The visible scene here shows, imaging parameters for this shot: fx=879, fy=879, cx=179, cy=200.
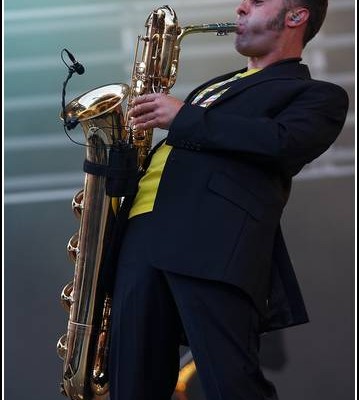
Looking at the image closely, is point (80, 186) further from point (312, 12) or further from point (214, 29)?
point (312, 12)

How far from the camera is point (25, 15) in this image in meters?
2.97

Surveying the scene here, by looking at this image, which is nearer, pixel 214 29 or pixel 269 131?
pixel 269 131

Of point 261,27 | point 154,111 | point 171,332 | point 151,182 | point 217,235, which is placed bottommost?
point 171,332

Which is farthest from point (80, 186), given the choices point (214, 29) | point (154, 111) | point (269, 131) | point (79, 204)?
point (269, 131)

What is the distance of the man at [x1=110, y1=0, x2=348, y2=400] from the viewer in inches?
73.7

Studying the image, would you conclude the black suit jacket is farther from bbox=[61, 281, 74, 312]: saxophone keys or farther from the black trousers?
bbox=[61, 281, 74, 312]: saxophone keys

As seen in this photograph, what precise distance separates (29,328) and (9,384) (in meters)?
0.20

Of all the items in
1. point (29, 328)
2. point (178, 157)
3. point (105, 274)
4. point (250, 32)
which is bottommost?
point (29, 328)

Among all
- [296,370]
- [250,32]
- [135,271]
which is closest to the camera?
[135,271]

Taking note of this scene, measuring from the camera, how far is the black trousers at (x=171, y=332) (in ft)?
6.14

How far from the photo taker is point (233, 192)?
1896 millimetres

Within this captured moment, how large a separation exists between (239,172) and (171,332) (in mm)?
401

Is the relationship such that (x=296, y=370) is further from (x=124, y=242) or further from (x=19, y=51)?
(x=19, y=51)

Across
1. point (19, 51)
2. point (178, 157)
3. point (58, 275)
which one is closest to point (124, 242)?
point (178, 157)
